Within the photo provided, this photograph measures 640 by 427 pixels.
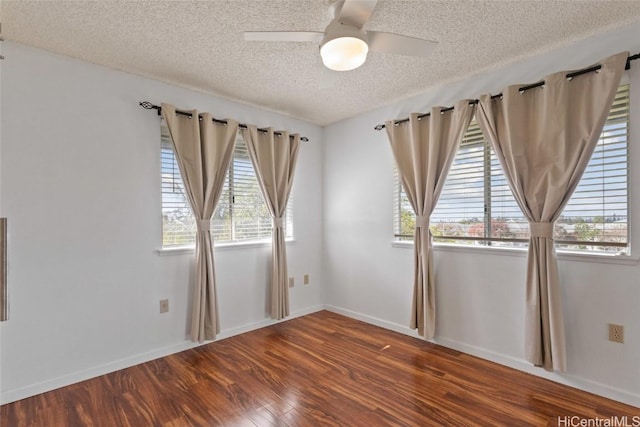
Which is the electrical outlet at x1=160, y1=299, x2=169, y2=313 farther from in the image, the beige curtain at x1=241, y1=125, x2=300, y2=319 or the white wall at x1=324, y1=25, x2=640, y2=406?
the white wall at x1=324, y1=25, x2=640, y2=406

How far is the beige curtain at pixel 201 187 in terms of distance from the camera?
2.82m

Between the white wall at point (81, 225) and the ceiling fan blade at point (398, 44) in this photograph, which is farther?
the white wall at point (81, 225)

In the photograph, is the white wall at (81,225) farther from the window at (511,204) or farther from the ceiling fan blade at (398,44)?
the window at (511,204)

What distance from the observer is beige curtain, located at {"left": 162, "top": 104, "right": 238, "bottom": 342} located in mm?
2822

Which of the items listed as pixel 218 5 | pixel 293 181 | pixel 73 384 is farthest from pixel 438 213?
pixel 73 384

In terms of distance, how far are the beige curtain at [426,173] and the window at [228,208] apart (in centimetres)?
155

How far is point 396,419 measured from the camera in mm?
1912

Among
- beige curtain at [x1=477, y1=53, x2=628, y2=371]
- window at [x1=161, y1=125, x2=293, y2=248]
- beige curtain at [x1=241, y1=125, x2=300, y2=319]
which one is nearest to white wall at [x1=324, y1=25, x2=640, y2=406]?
beige curtain at [x1=477, y1=53, x2=628, y2=371]

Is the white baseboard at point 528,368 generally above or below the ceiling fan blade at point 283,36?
below

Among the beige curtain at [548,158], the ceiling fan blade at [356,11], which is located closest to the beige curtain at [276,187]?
the ceiling fan blade at [356,11]

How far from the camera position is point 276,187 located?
11.5 feet

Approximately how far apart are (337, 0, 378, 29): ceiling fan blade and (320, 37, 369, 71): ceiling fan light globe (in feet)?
0.37

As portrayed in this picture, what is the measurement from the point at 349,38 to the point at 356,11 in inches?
5.1

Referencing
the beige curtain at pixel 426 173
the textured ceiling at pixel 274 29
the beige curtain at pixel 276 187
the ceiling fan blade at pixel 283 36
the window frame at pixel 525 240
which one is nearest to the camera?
the ceiling fan blade at pixel 283 36
